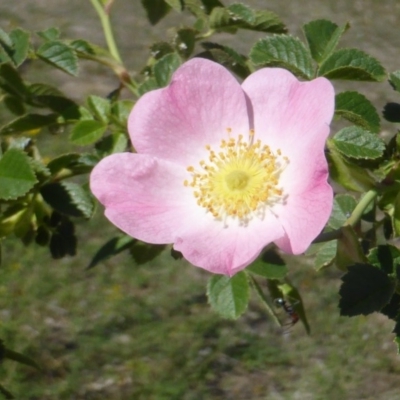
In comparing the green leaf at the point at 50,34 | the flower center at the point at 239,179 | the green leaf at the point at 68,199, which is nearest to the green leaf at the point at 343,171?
the flower center at the point at 239,179

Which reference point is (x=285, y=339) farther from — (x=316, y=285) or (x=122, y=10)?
(x=122, y=10)

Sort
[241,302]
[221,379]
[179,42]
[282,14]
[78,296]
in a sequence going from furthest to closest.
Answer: [282,14] → [78,296] → [221,379] → [179,42] → [241,302]

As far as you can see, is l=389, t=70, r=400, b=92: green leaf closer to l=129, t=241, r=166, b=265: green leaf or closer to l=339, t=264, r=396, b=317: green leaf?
l=339, t=264, r=396, b=317: green leaf

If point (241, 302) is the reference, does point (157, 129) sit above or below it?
above

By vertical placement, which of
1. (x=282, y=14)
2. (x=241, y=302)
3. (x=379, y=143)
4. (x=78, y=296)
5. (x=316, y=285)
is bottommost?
(x=78, y=296)

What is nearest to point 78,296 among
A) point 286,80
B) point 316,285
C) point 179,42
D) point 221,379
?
point 221,379

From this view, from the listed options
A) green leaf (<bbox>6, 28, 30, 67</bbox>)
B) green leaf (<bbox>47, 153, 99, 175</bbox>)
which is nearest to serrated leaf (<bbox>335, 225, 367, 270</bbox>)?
green leaf (<bbox>47, 153, 99, 175</bbox>)

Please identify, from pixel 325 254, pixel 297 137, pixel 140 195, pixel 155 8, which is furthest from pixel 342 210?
pixel 155 8
